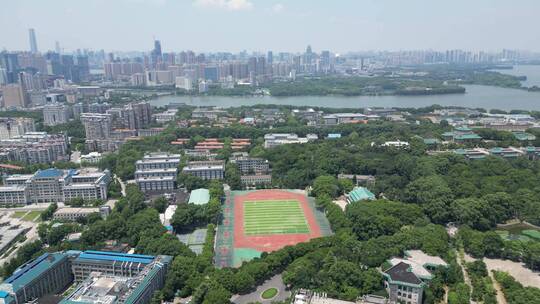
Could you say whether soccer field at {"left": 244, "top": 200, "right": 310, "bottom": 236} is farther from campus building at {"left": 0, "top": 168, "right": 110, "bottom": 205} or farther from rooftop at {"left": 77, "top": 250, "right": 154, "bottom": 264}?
campus building at {"left": 0, "top": 168, "right": 110, "bottom": 205}

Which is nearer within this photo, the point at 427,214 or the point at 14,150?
the point at 427,214

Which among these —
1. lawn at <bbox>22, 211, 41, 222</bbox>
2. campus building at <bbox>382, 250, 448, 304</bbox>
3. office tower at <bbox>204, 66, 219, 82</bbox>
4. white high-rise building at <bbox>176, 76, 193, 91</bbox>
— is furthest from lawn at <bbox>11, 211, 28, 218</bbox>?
office tower at <bbox>204, 66, 219, 82</bbox>

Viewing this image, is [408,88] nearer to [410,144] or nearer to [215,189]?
[410,144]

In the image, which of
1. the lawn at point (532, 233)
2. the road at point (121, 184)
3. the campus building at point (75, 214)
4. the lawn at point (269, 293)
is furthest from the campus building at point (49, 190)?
the lawn at point (532, 233)

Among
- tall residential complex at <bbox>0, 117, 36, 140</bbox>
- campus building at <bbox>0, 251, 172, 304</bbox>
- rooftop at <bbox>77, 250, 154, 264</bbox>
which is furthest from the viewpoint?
tall residential complex at <bbox>0, 117, 36, 140</bbox>

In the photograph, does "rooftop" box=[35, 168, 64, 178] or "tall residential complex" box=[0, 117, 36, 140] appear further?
"tall residential complex" box=[0, 117, 36, 140]

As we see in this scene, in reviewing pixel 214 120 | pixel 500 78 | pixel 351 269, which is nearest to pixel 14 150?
pixel 214 120

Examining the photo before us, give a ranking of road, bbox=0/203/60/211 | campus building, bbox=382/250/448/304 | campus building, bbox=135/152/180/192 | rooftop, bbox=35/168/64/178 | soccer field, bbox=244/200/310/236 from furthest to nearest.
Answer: campus building, bbox=135/152/180/192
rooftop, bbox=35/168/64/178
road, bbox=0/203/60/211
soccer field, bbox=244/200/310/236
campus building, bbox=382/250/448/304

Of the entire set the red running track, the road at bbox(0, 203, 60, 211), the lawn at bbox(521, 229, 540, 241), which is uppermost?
the lawn at bbox(521, 229, 540, 241)
